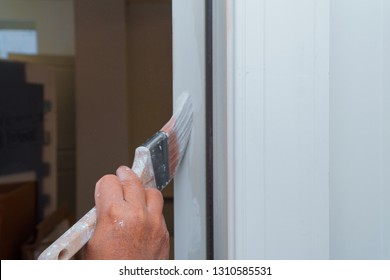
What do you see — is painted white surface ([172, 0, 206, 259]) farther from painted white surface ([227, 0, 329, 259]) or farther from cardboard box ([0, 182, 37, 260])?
cardboard box ([0, 182, 37, 260])

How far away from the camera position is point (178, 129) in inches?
29.9

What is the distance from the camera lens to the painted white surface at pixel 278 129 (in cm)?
66

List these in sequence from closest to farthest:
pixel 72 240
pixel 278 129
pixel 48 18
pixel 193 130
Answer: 1. pixel 72 240
2. pixel 278 129
3. pixel 193 130
4. pixel 48 18

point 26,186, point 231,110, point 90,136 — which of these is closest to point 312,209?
point 231,110

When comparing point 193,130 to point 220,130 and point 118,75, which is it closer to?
point 220,130

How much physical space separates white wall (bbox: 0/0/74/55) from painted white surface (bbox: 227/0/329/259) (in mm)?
2438

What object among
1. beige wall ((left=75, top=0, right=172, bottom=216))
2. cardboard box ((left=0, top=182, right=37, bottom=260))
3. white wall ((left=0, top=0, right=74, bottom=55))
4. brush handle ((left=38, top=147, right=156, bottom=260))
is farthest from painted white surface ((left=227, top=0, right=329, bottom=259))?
white wall ((left=0, top=0, right=74, bottom=55))

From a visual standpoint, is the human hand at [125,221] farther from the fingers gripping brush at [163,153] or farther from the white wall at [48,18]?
the white wall at [48,18]

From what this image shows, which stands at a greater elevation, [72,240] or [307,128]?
[307,128]

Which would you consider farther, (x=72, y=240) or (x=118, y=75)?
(x=118, y=75)

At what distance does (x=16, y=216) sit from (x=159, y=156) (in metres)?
2.18

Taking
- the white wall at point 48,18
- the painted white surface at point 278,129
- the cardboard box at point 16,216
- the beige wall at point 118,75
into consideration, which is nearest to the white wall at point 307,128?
the painted white surface at point 278,129

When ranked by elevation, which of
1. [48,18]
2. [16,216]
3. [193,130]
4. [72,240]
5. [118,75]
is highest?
[48,18]

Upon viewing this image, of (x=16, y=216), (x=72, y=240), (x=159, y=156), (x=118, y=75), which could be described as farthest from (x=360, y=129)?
(x=16, y=216)
